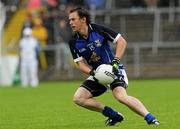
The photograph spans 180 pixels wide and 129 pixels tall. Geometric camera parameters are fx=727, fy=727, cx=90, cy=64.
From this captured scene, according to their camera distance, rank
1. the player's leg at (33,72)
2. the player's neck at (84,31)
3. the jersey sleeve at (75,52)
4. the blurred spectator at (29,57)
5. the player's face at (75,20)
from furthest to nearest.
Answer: the player's leg at (33,72) → the blurred spectator at (29,57) → the jersey sleeve at (75,52) → the player's neck at (84,31) → the player's face at (75,20)

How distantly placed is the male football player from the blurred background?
2167 cm

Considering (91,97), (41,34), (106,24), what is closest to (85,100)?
(91,97)

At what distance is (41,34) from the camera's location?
34.2 metres

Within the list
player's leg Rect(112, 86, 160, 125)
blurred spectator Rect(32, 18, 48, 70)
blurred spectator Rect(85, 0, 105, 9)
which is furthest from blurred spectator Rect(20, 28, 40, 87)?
player's leg Rect(112, 86, 160, 125)

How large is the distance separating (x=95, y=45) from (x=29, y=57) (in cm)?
1964

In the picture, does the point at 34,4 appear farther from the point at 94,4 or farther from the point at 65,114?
the point at 65,114

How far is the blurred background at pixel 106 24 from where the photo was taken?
34344mm

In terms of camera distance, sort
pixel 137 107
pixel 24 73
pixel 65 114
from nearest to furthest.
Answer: pixel 137 107
pixel 65 114
pixel 24 73

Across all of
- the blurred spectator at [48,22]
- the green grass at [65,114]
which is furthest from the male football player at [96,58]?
the blurred spectator at [48,22]

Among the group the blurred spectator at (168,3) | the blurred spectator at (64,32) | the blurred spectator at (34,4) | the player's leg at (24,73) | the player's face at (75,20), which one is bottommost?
the player's leg at (24,73)

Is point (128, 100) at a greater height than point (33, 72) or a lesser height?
greater

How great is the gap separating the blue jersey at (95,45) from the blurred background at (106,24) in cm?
2183

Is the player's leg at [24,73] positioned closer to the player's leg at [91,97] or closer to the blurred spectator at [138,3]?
the blurred spectator at [138,3]

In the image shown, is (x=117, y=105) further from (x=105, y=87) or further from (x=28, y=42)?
(x=28, y=42)
